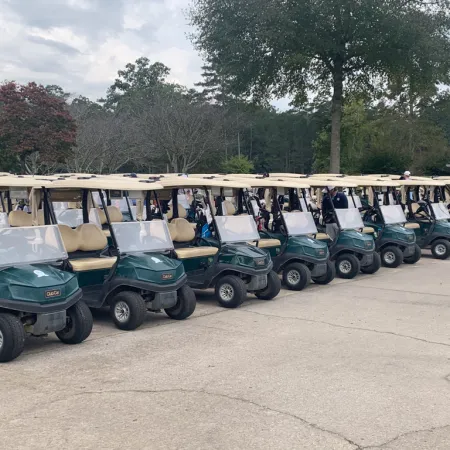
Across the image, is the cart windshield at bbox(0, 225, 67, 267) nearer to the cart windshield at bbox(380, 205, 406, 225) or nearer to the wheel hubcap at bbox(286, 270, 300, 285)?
the wheel hubcap at bbox(286, 270, 300, 285)

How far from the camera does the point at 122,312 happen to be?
7.22 metres

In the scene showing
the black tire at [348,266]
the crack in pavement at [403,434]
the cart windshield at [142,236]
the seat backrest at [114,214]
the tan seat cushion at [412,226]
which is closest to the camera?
the crack in pavement at [403,434]

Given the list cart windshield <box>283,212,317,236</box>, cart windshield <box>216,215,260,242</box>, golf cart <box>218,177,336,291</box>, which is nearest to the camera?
cart windshield <box>216,215,260,242</box>

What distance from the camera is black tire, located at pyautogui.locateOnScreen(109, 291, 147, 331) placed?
23.2 ft

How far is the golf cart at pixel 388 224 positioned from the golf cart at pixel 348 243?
1.08 metres

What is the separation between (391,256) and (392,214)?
106 cm

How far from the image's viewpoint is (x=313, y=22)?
22.3m

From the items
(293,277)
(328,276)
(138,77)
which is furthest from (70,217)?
(138,77)

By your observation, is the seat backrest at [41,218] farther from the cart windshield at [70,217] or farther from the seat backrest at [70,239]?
the cart windshield at [70,217]

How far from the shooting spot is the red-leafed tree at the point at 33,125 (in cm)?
2469

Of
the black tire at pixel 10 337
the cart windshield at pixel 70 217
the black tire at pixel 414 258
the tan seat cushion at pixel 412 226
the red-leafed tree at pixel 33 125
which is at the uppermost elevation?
the red-leafed tree at pixel 33 125

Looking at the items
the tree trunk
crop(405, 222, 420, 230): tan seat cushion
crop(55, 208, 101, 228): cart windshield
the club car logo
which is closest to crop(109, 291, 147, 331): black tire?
the club car logo

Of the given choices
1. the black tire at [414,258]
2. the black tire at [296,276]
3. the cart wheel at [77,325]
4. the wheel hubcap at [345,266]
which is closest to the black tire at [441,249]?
the black tire at [414,258]

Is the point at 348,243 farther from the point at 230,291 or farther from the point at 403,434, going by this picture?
the point at 403,434
